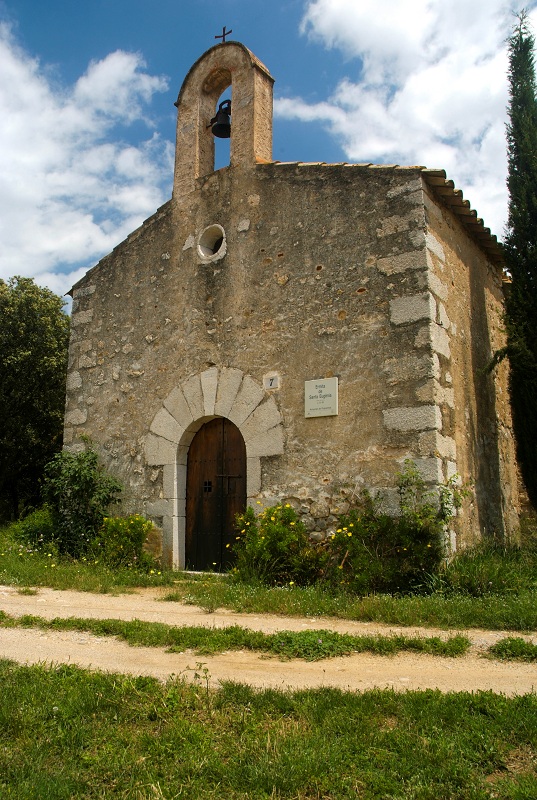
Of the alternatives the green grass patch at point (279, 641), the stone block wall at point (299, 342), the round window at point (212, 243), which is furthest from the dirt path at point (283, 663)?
the round window at point (212, 243)

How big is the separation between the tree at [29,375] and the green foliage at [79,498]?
18.3 feet

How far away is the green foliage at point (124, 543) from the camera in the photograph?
288 inches

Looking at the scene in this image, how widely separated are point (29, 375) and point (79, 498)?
6.57 metres

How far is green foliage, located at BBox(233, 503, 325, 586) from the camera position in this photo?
621cm

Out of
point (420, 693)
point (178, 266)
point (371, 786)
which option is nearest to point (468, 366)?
point (178, 266)

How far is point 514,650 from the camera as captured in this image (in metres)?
3.81

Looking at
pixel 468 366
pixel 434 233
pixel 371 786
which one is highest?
pixel 434 233

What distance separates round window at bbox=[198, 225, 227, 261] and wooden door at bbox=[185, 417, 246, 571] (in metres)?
2.05

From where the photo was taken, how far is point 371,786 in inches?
91.0

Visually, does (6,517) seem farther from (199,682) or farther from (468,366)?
(199,682)

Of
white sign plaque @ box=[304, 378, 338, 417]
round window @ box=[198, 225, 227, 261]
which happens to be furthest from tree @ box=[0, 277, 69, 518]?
white sign plaque @ box=[304, 378, 338, 417]

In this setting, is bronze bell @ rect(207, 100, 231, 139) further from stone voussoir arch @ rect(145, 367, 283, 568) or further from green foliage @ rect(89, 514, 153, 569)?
green foliage @ rect(89, 514, 153, 569)

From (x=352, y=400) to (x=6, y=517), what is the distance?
34.9ft

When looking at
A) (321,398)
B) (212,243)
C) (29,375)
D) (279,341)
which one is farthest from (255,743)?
(29,375)
